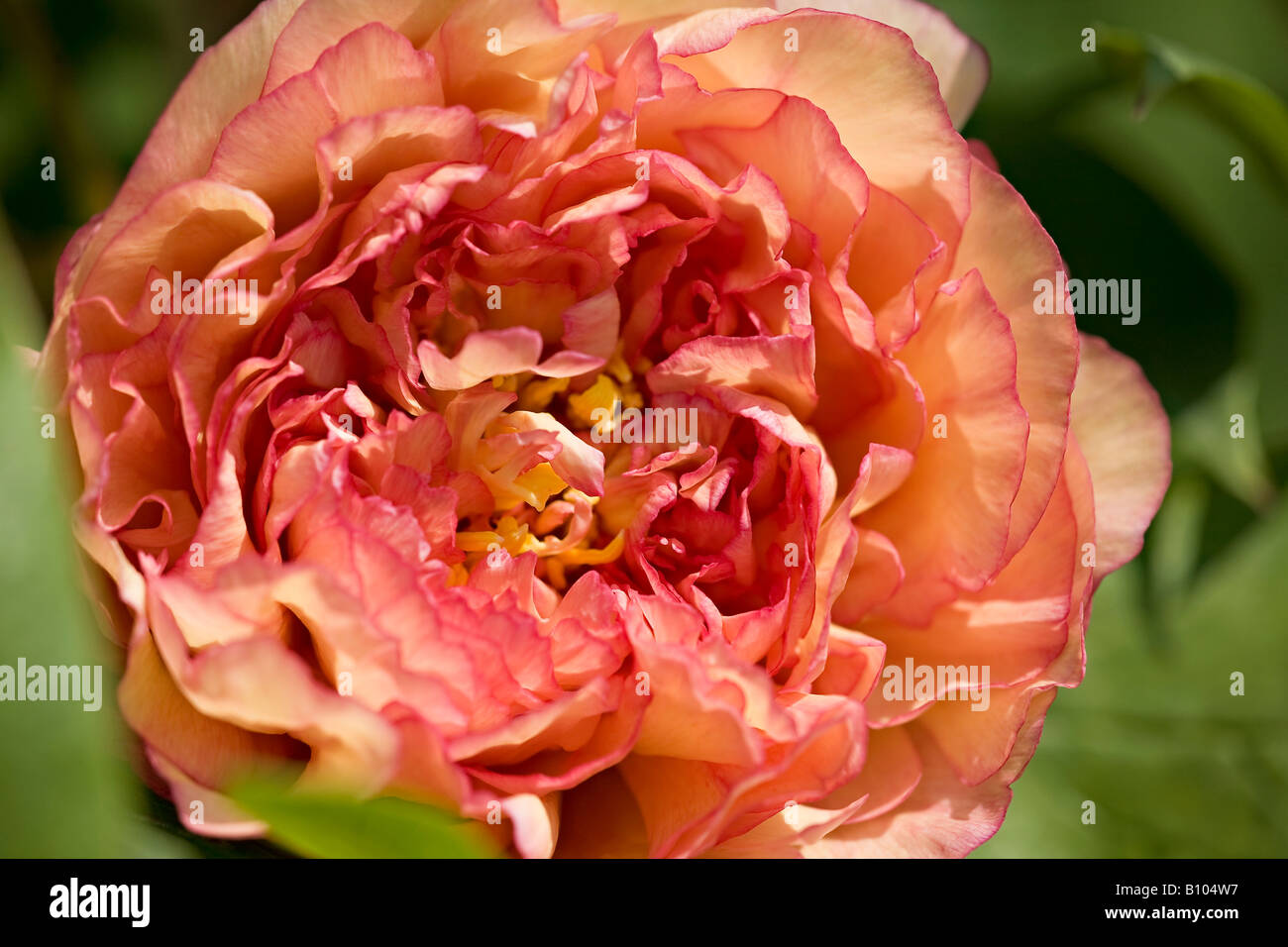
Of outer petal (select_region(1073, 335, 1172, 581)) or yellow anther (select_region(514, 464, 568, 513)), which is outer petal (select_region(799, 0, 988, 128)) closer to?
outer petal (select_region(1073, 335, 1172, 581))

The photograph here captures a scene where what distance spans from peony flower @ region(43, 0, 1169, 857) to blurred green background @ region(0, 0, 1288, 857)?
200mm

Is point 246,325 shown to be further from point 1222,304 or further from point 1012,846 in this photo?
point 1222,304

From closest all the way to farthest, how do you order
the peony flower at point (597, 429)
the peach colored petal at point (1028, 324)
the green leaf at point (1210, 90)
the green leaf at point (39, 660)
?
the green leaf at point (39, 660), the peony flower at point (597, 429), the peach colored petal at point (1028, 324), the green leaf at point (1210, 90)

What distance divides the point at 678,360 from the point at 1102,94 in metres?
0.45

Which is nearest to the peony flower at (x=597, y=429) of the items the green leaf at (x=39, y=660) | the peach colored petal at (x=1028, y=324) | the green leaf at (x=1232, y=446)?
the peach colored petal at (x=1028, y=324)

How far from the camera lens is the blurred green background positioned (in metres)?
0.81

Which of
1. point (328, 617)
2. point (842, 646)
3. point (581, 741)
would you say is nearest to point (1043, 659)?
point (842, 646)

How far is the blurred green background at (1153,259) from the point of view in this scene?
31.8 inches

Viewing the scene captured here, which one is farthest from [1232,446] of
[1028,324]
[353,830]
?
[353,830]

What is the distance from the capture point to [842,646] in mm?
661

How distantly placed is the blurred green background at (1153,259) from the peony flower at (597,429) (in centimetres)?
20

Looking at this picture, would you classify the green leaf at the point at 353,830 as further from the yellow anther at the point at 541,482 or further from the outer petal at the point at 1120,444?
the outer petal at the point at 1120,444

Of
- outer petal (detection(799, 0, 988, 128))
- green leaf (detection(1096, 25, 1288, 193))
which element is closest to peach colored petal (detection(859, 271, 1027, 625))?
outer petal (detection(799, 0, 988, 128))

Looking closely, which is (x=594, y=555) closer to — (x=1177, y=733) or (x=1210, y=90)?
(x=1177, y=733)
